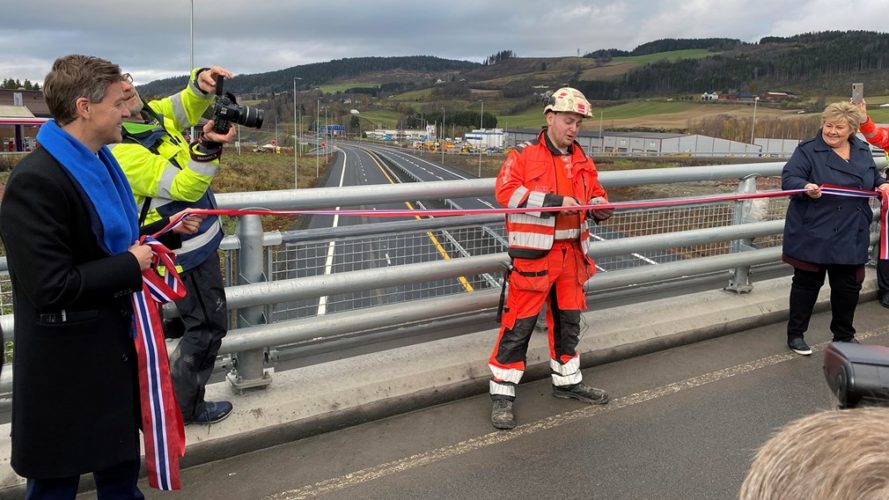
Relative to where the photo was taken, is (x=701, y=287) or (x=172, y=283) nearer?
(x=172, y=283)

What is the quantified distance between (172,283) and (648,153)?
89102mm

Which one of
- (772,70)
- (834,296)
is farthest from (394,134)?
(834,296)

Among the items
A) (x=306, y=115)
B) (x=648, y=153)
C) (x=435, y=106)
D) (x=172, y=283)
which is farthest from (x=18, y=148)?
(x=435, y=106)

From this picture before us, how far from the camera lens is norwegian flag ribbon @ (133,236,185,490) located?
2.37m

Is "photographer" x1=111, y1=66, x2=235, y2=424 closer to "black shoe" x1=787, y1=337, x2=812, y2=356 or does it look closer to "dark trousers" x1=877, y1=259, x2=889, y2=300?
"black shoe" x1=787, y1=337, x2=812, y2=356

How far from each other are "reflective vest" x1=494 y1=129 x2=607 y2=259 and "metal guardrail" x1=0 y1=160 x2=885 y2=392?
1.41 feet

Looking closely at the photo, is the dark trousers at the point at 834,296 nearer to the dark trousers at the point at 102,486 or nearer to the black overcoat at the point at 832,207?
the black overcoat at the point at 832,207

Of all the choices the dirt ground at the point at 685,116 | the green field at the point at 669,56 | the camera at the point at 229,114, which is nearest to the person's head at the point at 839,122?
the camera at the point at 229,114

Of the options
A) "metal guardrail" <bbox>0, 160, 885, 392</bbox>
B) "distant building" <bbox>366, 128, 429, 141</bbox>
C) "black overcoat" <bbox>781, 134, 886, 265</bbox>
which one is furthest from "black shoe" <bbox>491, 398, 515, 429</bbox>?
"distant building" <bbox>366, 128, 429, 141</bbox>

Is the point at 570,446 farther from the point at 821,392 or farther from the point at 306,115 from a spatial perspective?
the point at 306,115

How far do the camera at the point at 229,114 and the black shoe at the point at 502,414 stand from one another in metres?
2.06

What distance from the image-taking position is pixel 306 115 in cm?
16150

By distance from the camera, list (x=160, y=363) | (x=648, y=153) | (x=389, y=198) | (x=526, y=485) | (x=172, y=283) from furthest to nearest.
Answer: (x=648, y=153), (x=389, y=198), (x=526, y=485), (x=172, y=283), (x=160, y=363)

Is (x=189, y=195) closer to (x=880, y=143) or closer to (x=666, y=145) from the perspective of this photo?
(x=880, y=143)
